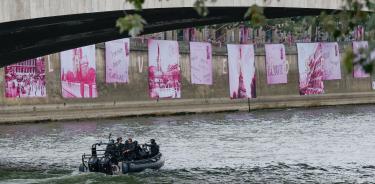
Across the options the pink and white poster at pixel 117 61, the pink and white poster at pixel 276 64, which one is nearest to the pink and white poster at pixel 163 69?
the pink and white poster at pixel 117 61

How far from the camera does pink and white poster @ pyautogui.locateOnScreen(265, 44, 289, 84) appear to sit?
87.7 metres

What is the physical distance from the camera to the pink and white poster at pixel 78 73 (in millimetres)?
70812

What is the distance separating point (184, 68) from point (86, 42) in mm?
43929

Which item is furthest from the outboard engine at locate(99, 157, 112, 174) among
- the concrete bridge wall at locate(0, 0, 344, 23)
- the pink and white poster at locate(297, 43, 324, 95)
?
the pink and white poster at locate(297, 43, 324, 95)

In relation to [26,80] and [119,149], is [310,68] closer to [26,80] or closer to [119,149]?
[26,80]

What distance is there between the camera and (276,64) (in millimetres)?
88438

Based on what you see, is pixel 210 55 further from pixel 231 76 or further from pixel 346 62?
pixel 346 62

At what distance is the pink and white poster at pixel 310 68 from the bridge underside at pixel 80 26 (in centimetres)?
5261

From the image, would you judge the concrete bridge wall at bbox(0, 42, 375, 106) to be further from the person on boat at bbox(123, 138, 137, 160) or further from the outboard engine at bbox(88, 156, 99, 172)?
the outboard engine at bbox(88, 156, 99, 172)

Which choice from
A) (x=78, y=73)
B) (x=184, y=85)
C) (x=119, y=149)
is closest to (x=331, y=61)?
(x=184, y=85)

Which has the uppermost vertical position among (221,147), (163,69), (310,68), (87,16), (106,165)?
(87,16)

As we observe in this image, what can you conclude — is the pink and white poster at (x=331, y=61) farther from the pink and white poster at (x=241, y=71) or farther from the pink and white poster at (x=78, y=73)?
the pink and white poster at (x=78, y=73)

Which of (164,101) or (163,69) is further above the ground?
(163,69)

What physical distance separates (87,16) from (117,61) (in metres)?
51.5
